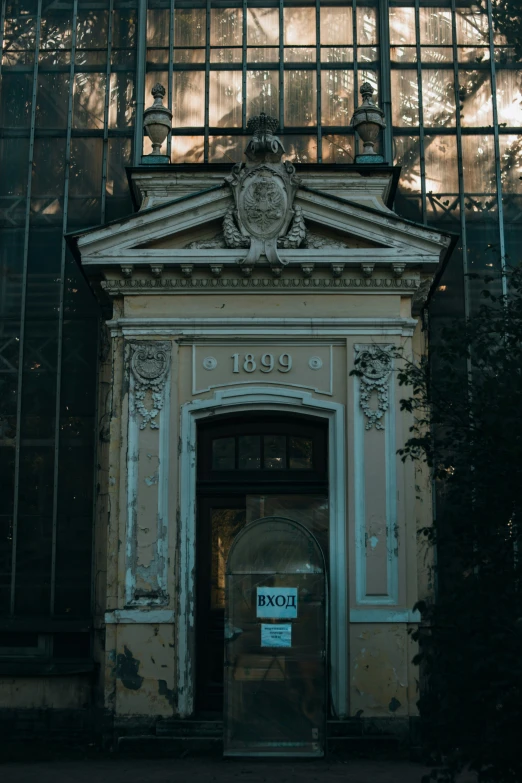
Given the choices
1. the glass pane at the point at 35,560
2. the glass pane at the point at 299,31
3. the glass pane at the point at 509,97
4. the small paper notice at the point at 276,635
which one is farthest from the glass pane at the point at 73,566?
the glass pane at the point at 509,97

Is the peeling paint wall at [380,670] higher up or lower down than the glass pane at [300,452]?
lower down

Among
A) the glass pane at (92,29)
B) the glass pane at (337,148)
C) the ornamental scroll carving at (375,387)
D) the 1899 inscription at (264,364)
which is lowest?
the ornamental scroll carving at (375,387)

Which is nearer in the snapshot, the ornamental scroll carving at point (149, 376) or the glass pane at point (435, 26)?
the ornamental scroll carving at point (149, 376)

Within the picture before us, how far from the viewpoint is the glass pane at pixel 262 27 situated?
1508cm

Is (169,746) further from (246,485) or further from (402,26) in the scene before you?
(402,26)

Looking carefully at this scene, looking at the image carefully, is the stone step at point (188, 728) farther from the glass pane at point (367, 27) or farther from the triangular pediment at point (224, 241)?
the glass pane at point (367, 27)

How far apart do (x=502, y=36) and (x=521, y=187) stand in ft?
8.20

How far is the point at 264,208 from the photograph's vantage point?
38.5ft

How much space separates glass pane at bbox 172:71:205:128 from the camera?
48.5 feet

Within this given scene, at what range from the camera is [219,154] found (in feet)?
48.1

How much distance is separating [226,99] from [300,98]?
114cm

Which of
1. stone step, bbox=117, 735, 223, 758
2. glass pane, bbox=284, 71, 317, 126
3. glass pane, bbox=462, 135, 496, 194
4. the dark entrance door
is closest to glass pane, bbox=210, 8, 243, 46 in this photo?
glass pane, bbox=284, 71, 317, 126

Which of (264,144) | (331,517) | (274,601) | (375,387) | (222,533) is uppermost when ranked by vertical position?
(264,144)

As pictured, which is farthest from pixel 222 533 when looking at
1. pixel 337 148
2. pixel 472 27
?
pixel 472 27
